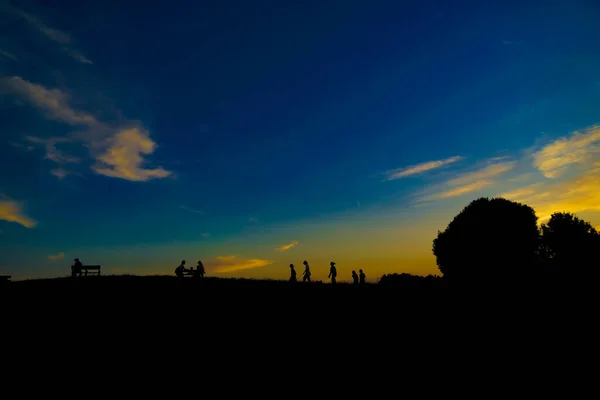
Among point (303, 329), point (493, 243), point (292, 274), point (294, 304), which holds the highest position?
point (493, 243)

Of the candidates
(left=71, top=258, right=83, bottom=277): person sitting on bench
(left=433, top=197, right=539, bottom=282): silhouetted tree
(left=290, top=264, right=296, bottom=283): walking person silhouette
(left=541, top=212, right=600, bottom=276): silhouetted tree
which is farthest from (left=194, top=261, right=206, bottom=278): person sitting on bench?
(left=541, top=212, right=600, bottom=276): silhouetted tree

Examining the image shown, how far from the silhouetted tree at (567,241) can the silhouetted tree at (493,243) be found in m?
9.01

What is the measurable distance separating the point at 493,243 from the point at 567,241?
71.8 ft

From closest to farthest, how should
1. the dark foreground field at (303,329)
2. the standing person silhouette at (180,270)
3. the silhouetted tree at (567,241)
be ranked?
the dark foreground field at (303,329), the standing person silhouette at (180,270), the silhouetted tree at (567,241)

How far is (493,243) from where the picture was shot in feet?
159

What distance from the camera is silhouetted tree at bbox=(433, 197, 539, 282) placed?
47969 mm

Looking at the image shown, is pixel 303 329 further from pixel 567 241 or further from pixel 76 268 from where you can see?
pixel 567 241

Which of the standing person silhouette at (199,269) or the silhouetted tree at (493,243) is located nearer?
the standing person silhouette at (199,269)

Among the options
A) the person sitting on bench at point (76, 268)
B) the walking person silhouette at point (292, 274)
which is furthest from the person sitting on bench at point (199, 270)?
the person sitting on bench at point (76, 268)

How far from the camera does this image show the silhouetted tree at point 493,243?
48.0m

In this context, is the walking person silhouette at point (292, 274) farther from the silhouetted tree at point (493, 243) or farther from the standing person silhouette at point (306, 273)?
the silhouetted tree at point (493, 243)

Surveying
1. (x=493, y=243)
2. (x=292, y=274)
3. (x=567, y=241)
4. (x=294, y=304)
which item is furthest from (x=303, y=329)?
(x=567, y=241)

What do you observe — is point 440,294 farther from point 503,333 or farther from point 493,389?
point 493,389

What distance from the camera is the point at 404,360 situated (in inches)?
604
